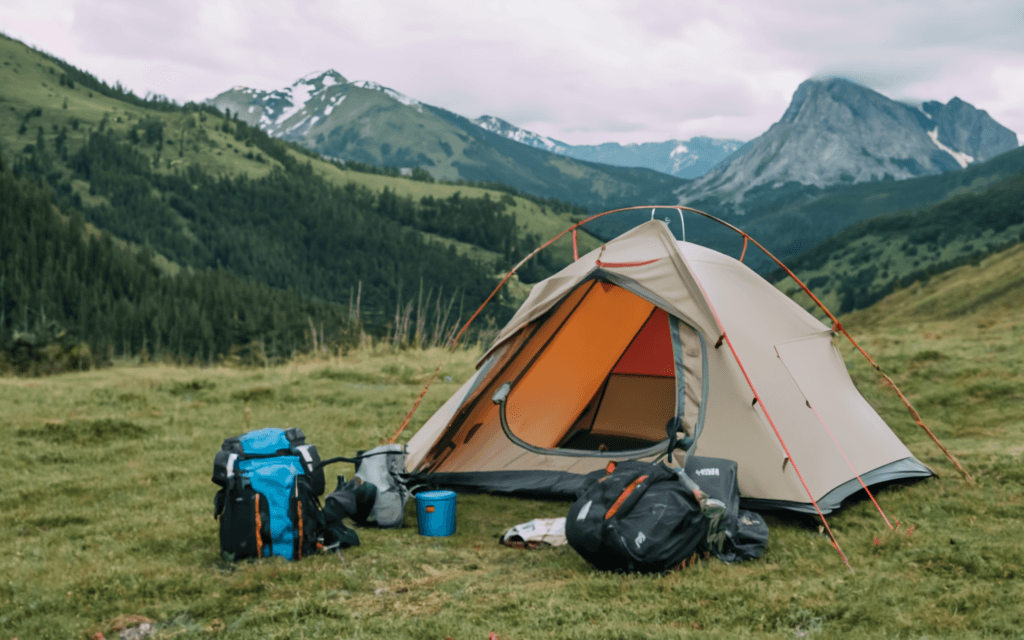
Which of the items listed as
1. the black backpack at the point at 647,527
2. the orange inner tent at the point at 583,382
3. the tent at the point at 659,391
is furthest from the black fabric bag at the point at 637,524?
the orange inner tent at the point at 583,382

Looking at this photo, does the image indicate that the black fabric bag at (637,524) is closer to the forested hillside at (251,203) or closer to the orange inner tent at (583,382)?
the orange inner tent at (583,382)

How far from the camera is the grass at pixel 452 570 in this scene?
13.4 ft

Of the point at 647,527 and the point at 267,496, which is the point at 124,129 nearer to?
the point at 267,496

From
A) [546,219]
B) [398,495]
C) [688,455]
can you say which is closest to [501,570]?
[398,495]

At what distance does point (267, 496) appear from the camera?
5188 mm

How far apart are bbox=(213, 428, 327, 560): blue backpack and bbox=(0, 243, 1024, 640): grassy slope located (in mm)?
171

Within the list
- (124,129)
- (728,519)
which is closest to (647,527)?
(728,519)

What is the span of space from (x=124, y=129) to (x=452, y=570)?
527ft

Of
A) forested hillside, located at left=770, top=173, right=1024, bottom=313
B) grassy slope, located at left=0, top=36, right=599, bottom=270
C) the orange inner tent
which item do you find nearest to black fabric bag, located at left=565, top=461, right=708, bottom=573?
the orange inner tent

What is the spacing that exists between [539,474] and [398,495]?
4.80 ft

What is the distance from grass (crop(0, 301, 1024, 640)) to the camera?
13.4ft

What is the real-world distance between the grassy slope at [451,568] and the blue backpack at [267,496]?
6.7 inches

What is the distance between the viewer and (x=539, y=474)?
716 centimetres

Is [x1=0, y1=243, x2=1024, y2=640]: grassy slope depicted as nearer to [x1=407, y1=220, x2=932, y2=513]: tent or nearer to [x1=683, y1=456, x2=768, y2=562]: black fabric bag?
[x1=683, y1=456, x2=768, y2=562]: black fabric bag
